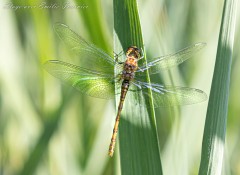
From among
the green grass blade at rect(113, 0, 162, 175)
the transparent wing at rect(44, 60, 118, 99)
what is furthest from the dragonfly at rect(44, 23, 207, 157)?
the green grass blade at rect(113, 0, 162, 175)

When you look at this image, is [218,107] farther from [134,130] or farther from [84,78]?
[84,78]

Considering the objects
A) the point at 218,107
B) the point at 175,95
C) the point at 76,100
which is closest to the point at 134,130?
the point at 218,107

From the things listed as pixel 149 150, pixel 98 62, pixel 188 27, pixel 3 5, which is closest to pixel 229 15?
pixel 149 150

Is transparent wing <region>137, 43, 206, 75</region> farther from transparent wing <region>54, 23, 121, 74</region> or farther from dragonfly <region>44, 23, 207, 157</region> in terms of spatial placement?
transparent wing <region>54, 23, 121, 74</region>

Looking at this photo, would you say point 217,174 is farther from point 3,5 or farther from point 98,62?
point 3,5

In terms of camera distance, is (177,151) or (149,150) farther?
(177,151)
